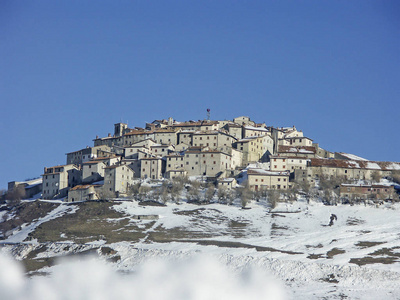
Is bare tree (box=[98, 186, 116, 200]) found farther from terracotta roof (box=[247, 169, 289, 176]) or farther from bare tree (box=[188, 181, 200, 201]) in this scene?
→ terracotta roof (box=[247, 169, 289, 176])

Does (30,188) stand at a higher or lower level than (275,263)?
higher

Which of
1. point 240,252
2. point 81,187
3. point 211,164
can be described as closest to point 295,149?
point 211,164

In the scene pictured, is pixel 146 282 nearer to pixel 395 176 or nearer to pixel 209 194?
pixel 209 194

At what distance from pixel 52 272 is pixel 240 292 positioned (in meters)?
25.4

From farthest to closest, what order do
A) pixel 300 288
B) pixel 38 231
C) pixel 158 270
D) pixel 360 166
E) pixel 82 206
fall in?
pixel 360 166
pixel 82 206
pixel 38 231
pixel 158 270
pixel 300 288

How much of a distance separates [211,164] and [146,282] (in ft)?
193

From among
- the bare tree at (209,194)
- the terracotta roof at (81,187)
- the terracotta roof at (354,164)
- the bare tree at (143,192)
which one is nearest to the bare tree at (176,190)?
the bare tree at (143,192)

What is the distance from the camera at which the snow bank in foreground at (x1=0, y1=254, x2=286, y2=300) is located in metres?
74.8

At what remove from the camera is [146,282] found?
262ft

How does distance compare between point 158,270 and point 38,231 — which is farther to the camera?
point 38,231

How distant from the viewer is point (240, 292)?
75.8 m

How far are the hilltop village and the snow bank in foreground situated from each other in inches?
1550

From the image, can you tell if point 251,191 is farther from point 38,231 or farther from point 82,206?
point 38,231

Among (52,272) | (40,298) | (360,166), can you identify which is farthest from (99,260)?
(360,166)
